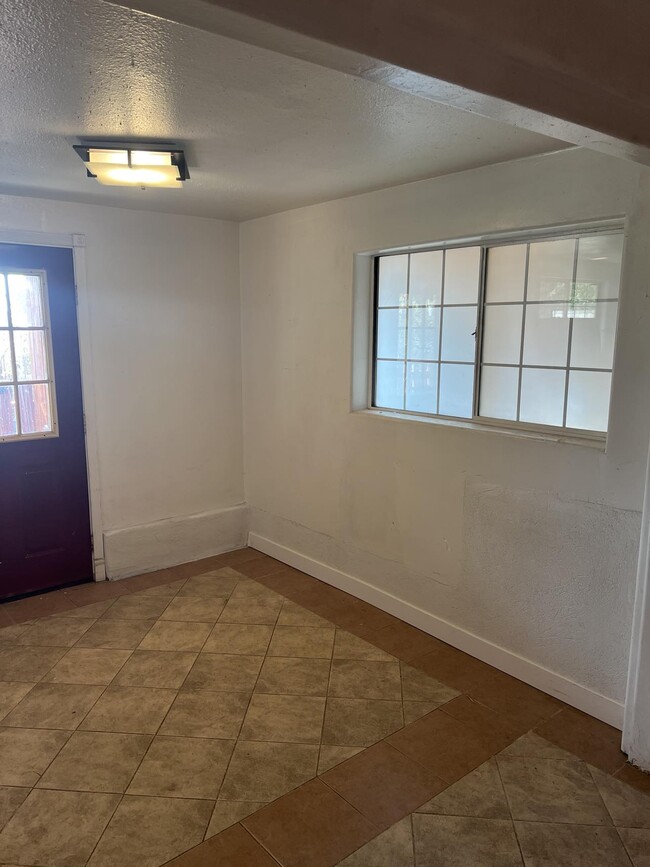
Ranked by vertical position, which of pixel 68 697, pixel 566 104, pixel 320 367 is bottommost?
pixel 68 697

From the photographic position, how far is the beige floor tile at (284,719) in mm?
2492

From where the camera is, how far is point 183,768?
230 centimetres

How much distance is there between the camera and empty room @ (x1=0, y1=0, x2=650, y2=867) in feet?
5.62

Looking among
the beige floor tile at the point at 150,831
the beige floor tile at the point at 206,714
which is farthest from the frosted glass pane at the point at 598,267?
the beige floor tile at the point at 150,831

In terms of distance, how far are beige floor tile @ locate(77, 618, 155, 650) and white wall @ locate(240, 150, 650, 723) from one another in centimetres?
124

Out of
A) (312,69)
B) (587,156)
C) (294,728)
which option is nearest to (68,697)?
(294,728)

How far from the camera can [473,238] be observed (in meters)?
2.98

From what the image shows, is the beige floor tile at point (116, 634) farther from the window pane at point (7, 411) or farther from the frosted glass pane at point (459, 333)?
the frosted glass pane at point (459, 333)

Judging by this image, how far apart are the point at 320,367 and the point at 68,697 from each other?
2.33 meters

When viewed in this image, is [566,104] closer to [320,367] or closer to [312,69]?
[312,69]

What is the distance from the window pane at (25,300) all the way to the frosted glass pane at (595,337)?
122 inches

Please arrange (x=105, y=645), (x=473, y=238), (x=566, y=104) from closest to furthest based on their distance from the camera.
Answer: (x=566, y=104), (x=473, y=238), (x=105, y=645)

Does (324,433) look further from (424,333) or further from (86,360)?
(86,360)

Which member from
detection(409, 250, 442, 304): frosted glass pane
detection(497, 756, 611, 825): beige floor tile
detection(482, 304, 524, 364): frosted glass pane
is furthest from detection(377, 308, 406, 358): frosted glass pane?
detection(497, 756, 611, 825): beige floor tile
